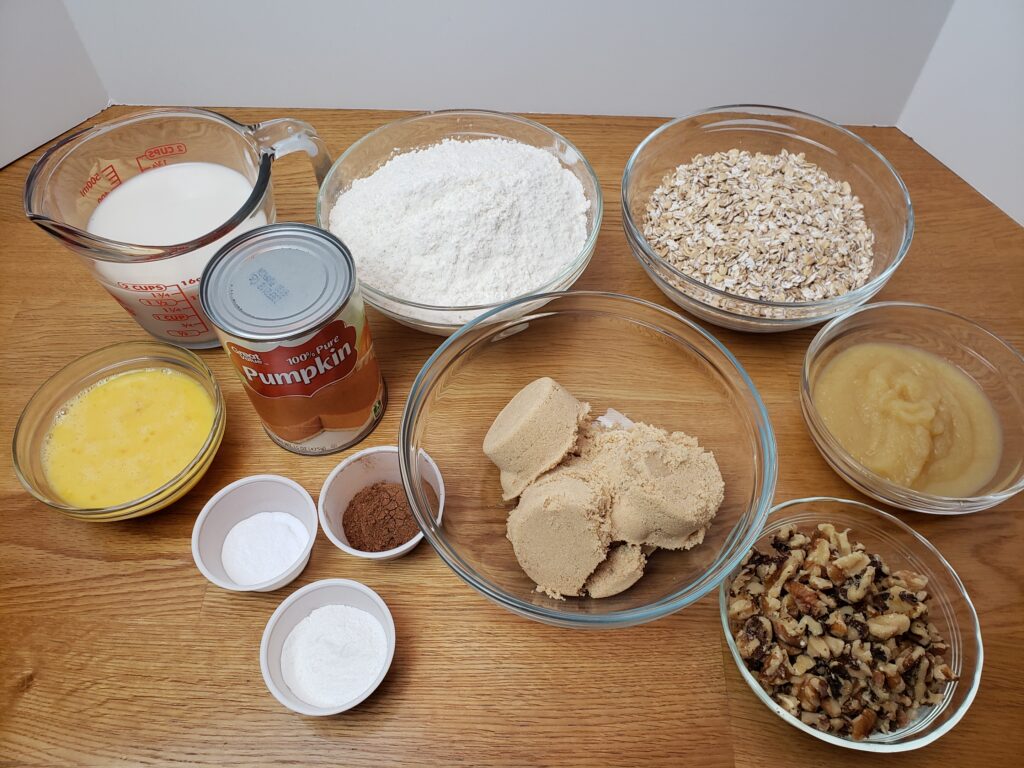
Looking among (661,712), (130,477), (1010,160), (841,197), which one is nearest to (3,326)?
(130,477)

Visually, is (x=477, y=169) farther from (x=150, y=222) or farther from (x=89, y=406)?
(x=89, y=406)

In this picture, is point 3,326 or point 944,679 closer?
point 944,679

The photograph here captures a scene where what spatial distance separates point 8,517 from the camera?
1332mm

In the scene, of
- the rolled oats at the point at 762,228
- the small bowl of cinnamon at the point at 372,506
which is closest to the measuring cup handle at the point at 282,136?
the small bowl of cinnamon at the point at 372,506

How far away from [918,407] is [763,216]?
485 mm

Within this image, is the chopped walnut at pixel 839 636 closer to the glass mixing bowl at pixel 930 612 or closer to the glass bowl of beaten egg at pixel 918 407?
the glass mixing bowl at pixel 930 612

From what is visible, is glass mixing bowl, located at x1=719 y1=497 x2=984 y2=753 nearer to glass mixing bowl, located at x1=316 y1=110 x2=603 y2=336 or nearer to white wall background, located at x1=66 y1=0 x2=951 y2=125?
glass mixing bowl, located at x1=316 y1=110 x2=603 y2=336

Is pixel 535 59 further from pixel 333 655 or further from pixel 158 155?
pixel 333 655

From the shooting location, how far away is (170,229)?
1375 mm

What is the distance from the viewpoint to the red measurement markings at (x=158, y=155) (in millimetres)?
1483

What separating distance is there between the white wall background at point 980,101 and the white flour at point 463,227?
0.98 m

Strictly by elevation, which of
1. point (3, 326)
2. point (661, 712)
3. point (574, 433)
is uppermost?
point (574, 433)

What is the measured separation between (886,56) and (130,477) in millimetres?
2091

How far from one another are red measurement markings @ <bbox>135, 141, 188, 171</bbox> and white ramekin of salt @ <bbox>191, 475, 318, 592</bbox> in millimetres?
675
